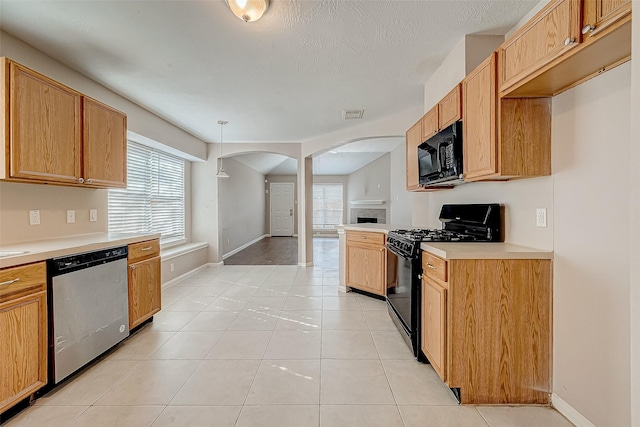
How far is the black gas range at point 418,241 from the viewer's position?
213 cm

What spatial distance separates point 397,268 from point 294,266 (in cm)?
319

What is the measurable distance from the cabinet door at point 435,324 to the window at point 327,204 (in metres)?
9.01

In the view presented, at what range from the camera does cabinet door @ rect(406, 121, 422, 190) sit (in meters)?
2.99

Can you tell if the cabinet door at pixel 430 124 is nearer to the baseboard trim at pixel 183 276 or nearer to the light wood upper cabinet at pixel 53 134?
the light wood upper cabinet at pixel 53 134

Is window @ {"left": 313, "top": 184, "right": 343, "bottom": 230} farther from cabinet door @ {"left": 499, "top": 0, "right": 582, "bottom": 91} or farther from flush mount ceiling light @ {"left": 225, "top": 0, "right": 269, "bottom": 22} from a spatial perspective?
cabinet door @ {"left": 499, "top": 0, "right": 582, "bottom": 91}

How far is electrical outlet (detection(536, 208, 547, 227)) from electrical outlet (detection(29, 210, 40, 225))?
3650 mm

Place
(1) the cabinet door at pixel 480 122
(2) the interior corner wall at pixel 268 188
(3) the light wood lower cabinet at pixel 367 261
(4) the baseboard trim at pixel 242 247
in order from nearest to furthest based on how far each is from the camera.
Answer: (1) the cabinet door at pixel 480 122, (3) the light wood lower cabinet at pixel 367 261, (4) the baseboard trim at pixel 242 247, (2) the interior corner wall at pixel 268 188

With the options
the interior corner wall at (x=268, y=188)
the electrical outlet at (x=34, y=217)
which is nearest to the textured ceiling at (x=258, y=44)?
the electrical outlet at (x=34, y=217)

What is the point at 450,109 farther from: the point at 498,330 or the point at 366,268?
the point at 366,268

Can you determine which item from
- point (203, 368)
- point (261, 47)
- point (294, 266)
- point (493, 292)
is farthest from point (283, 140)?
point (493, 292)

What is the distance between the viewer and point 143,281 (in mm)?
2709

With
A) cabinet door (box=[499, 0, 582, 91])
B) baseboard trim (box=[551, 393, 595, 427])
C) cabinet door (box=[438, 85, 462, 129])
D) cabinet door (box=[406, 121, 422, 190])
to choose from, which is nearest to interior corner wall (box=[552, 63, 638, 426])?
baseboard trim (box=[551, 393, 595, 427])

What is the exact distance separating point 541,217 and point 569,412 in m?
1.08

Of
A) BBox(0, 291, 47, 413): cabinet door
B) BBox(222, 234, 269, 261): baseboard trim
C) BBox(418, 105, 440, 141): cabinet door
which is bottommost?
BBox(222, 234, 269, 261): baseboard trim
